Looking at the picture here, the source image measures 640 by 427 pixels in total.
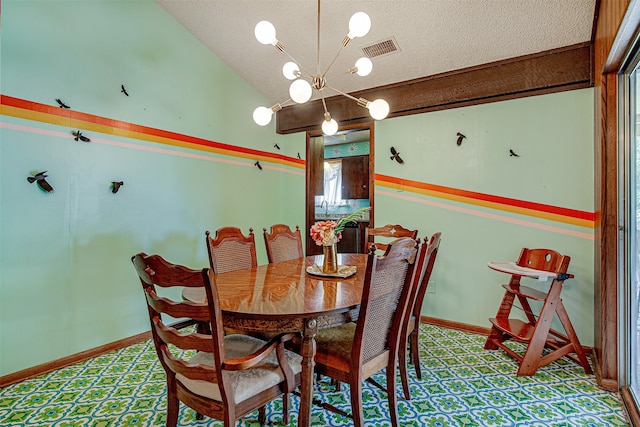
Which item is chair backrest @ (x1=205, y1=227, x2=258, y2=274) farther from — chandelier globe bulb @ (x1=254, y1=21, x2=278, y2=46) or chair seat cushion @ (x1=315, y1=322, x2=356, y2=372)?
chandelier globe bulb @ (x1=254, y1=21, x2=278, y2=46)

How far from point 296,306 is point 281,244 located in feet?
4.82

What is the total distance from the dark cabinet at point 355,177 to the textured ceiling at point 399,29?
101 inches

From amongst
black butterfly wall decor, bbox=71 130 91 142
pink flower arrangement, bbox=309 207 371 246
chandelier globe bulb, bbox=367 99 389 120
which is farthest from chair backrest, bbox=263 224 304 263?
black butterfly wall decor, bbox=71 130 91 142

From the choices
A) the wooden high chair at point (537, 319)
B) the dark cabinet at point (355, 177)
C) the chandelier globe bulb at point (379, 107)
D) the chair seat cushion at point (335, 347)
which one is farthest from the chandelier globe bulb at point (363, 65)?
the dark cabinet at point (355, 177)

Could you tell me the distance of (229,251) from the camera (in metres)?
2.54

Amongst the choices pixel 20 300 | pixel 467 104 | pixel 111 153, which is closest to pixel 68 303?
pixel 20 300

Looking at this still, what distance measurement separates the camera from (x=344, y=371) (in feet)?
5.28

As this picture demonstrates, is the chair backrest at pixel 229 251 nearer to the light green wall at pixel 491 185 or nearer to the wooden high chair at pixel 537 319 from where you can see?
the light green wall at pixel 491 185

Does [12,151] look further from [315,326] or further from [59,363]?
[315,326]

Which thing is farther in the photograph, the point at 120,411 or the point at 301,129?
the point at 301,129

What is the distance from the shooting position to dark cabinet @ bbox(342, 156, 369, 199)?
20.0 feet

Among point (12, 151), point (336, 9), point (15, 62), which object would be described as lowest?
point (12, 151)

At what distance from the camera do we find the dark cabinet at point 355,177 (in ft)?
20.0

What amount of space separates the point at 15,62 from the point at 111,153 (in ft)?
2.65
